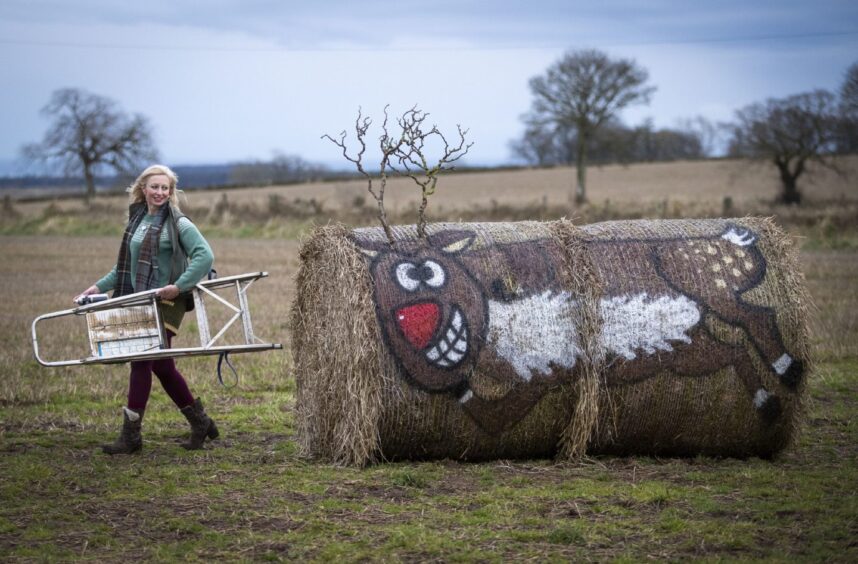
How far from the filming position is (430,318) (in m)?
6.45

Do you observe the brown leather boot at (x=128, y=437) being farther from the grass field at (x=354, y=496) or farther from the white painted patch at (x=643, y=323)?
the white painted patch at (x=643, y=323)

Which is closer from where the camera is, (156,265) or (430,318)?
(430,318)

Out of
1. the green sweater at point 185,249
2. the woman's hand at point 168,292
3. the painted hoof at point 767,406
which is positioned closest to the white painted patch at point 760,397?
the painted hoof at point 767,406

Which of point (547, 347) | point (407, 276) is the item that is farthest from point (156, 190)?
point (547, 347)

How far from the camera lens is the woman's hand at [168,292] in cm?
659

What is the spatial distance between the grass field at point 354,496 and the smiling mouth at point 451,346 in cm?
71

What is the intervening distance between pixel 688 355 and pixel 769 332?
575 mm

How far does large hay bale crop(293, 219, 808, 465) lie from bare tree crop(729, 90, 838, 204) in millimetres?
29452

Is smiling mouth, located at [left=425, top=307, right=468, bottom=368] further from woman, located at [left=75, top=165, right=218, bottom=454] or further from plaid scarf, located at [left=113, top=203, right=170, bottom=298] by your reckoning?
plaid scarf, located at [left=113, top=203, right=170, bottom=298]

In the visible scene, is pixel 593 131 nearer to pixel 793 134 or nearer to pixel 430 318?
pixel 793 134

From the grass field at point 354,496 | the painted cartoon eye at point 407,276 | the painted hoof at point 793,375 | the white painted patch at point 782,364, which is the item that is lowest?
the grass field at point 354,496

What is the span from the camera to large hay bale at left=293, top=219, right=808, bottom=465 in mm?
6434

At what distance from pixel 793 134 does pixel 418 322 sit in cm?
3240

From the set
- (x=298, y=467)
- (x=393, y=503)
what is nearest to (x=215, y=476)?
(x=298, y=467)
